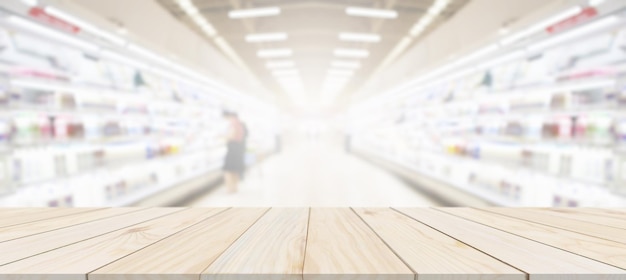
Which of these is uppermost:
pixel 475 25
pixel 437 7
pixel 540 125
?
pixel 437 7

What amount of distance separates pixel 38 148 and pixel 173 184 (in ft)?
6.37

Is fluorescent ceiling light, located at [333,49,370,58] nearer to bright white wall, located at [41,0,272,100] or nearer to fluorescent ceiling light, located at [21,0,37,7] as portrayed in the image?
bright white wall, located at [41,0,272,100]

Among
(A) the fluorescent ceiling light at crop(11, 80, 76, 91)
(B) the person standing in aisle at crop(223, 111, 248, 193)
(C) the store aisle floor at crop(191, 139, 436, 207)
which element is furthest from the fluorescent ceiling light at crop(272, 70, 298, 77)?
(A) the fluorescent ceiling light at crop(11, 80, 76, 91)

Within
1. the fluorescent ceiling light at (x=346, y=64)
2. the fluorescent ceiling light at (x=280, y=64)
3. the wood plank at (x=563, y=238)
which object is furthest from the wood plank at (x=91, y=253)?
the fluorescent ceiling light at (x=346, y=64)

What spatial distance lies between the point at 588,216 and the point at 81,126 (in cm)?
396

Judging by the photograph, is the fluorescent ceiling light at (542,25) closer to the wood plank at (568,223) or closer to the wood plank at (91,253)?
the wood plank at (568,223)

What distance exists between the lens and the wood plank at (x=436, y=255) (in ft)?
1.63

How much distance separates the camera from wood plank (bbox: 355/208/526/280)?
1.63 ft

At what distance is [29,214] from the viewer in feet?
3.07

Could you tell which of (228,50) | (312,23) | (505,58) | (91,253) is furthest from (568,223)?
(228,50)

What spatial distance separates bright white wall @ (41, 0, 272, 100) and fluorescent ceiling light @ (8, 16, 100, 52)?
0.77ft

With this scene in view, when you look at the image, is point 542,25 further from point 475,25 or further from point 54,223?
point 54,223

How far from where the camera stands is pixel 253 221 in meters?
0.82

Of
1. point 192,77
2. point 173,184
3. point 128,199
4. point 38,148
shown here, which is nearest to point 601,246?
point 38,148
